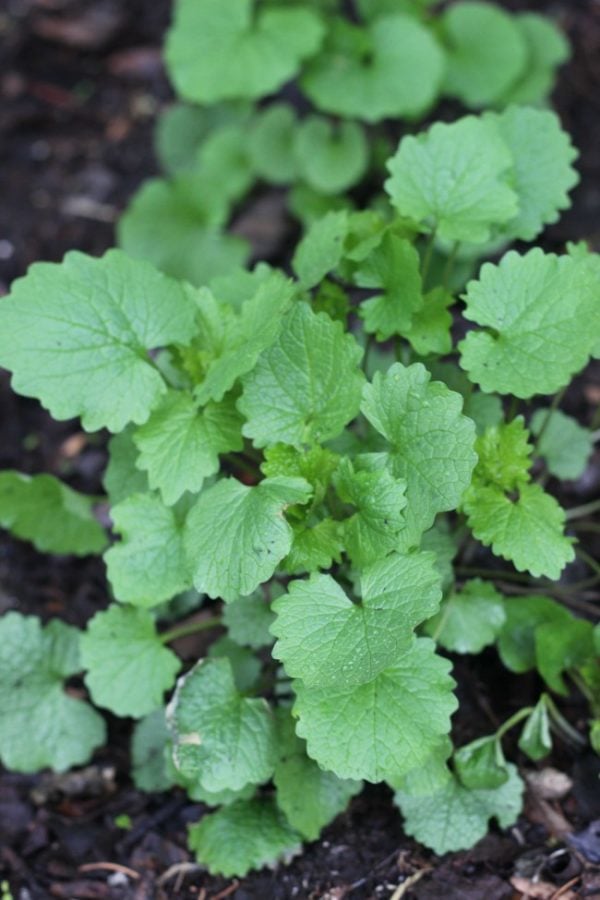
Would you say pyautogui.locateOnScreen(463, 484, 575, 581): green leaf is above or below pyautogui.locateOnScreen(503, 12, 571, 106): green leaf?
below

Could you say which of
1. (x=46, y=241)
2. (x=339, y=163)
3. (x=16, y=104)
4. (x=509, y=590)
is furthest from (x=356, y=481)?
(x=16, y=104)

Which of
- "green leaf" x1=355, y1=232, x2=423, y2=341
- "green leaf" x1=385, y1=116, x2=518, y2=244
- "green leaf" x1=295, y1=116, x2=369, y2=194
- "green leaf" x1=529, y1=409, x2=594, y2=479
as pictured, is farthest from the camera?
"green leaf" x1=295, y1=116, x2=369, y2=194

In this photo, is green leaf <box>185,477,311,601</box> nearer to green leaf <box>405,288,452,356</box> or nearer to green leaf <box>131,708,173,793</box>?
green leaf <box>405,288,452,356</box>

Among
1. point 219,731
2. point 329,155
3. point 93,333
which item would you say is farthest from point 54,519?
A: point 329,155

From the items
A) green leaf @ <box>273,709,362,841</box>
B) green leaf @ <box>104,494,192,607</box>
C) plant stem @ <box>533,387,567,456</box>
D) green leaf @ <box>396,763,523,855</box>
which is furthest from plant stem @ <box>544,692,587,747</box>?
green leaf @ <box>104,494,192,607</box>

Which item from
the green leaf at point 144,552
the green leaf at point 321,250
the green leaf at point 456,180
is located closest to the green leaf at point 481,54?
the green leaf at point 456,180

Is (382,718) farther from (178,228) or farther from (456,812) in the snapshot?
(178,228)

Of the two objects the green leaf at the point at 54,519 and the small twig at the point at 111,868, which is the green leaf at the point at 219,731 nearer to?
the small twig at the point at 111,868
